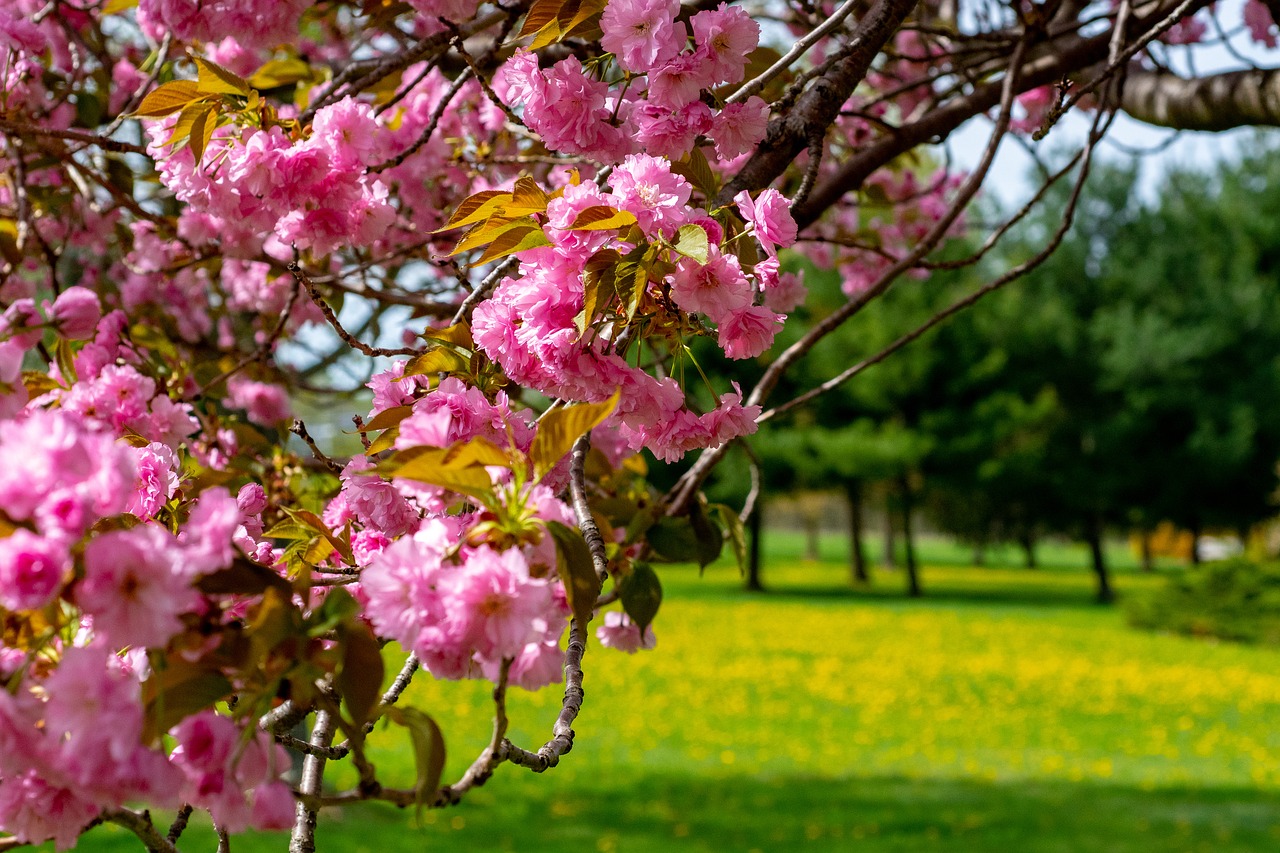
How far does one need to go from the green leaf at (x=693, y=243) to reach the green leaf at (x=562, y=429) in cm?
16

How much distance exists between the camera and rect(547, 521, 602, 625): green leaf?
30.5 inches

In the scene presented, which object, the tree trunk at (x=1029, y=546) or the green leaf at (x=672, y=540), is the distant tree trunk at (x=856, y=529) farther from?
the green leaf at (x=672, y=540)

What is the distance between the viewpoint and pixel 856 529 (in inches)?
884

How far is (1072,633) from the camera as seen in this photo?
14883 mm

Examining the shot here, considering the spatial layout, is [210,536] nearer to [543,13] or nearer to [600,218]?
[600,218]

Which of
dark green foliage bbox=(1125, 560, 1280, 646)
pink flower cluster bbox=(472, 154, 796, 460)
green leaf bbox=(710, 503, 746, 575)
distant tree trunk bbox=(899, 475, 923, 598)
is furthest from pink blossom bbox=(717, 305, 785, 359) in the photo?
distant tree trunk bbox=(899, 475, 923, 598)

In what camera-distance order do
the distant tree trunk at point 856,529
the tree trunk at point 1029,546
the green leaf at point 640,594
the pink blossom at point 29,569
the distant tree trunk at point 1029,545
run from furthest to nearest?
the tree trunk at point 1029,546 < the distant tree trunk at point 1029,545 < the distant tree trunk at point 856,529 < the green leaf at point 640,594 < the pink blossom at point 29,569

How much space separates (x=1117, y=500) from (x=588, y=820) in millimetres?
18231

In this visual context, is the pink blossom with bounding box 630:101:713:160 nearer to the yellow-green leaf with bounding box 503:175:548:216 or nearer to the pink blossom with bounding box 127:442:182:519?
the yellow-green leaf with bounding box 503:175:548:216

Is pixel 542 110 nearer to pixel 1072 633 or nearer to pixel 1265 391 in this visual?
pixel 1072 633

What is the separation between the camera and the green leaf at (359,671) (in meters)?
0.72

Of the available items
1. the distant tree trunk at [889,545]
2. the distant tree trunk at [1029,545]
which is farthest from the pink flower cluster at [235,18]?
the distant tree trunk at [1029,545]

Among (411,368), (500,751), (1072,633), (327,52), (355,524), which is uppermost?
(327,52)

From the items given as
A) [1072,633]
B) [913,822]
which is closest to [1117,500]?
[1072,633]
